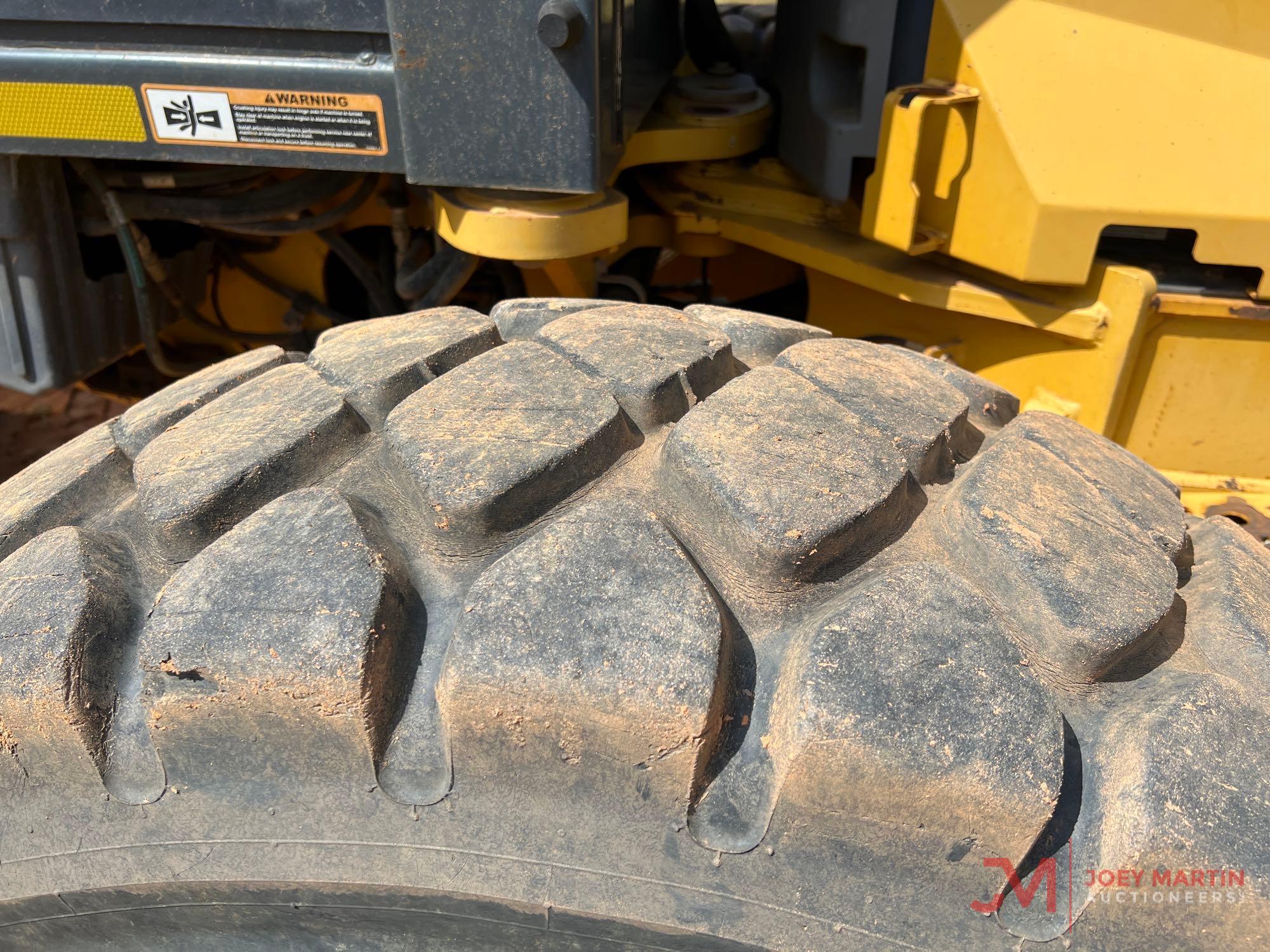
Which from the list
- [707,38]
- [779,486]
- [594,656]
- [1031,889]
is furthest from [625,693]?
[707,38]

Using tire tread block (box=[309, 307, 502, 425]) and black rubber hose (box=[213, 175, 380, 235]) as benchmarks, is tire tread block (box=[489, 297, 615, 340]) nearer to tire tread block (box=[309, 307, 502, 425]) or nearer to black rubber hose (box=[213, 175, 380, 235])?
tire tread block (box=[309, 307, 502, 425])

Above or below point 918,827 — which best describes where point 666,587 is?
above

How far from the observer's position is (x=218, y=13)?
1182mm

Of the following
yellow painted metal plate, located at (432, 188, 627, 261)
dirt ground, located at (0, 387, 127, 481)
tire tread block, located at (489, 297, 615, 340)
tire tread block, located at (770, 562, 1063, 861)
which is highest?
yellow painted metal plate, located at (432, 188, 627, 261)

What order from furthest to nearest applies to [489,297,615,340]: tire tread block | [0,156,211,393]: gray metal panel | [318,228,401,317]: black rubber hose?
[318,228,401,317]: black rubber hose, [0,156,211,393]: gray metal panel, [489,297,615,340]: tire tread block

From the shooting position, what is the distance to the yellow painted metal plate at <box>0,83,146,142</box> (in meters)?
1.27

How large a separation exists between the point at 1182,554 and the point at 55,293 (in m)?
1.63

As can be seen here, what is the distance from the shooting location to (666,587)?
77cm

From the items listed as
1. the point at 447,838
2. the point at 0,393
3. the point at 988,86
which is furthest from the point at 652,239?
the point at 0,393

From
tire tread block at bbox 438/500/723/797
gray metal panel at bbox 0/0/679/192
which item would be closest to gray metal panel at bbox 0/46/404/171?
gray metal panel at bbox 0/0/679/192

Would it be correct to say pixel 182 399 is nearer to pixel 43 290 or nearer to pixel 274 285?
pixel 43 290

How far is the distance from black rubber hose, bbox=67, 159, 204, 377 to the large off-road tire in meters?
0.83

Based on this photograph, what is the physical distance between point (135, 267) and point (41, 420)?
6.35 ft

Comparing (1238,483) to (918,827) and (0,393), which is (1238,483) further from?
(0,393)
